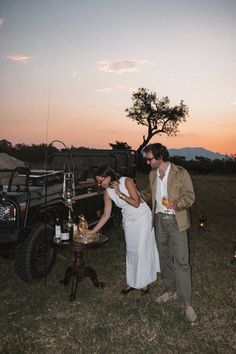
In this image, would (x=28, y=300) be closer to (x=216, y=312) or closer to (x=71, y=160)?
(x=216, y=312)

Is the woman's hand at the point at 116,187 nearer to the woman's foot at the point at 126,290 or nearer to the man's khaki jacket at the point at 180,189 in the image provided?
the man's khaki jacket at the point at 180,189

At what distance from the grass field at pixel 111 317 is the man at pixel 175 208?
0.37m

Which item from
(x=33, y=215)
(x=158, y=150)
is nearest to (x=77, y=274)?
(x=33, y=215)

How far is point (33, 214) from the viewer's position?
516 centimetres

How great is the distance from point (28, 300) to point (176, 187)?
2552 millimetres

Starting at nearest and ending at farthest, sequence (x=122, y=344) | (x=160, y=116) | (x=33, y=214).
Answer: (x=122, y=344) < (x=33, y=214) < (x=160, y=116)

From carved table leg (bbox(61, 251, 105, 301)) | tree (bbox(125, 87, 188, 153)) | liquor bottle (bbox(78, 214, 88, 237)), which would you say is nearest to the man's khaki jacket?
liquor bottle (bbox(78, 214, 88, 237))

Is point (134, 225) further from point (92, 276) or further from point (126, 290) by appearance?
point (92, 276)

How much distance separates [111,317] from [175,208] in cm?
162

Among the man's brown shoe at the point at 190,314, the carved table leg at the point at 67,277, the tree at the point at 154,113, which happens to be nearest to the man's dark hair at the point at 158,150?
the man's brown shoe at the point at 190,314

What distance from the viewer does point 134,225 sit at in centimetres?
457

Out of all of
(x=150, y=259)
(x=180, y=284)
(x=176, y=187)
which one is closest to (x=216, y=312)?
(x=180, y=284)

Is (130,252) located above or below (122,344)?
above

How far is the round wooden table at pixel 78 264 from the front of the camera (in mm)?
4539
